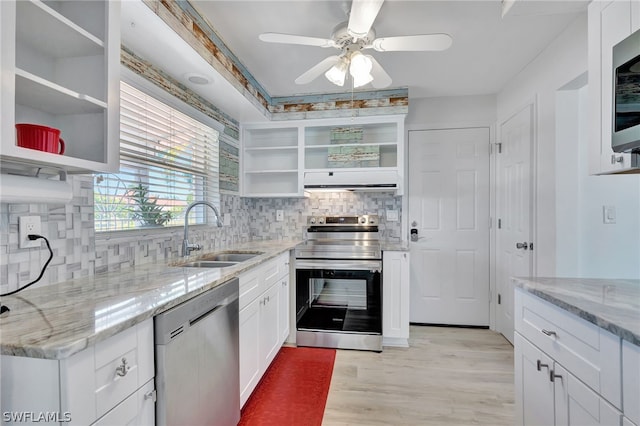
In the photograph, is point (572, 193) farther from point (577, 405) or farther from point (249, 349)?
point (249, 349)

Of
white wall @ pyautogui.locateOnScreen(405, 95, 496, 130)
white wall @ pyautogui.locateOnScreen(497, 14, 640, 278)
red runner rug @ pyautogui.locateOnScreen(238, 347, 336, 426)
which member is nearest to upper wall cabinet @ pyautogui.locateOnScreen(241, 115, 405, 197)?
white wall @ pyautogui.locateOnScreen(405, 95, 496, 130)

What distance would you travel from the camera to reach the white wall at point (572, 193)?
1991 millimetres

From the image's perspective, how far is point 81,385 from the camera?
0.78 metres

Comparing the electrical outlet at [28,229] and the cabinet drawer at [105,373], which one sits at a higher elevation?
the electrical outlet at [28,229]

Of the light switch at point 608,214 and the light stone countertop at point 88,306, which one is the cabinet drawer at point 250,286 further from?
the light switch at point 608,214

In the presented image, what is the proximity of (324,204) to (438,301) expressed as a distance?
5.36 ft

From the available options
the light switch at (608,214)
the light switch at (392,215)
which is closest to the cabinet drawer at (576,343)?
the light switch at (608,214)

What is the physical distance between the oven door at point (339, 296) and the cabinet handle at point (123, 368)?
74.9 inches

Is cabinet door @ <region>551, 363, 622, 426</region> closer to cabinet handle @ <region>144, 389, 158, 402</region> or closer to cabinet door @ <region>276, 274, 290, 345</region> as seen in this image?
cabinet handle @ <region>144, 389, 158, 402</region>

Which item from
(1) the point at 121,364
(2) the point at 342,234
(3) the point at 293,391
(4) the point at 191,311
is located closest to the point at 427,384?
(3) the point at 293,391

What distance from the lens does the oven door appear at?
8.81ft

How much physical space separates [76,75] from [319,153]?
240cm

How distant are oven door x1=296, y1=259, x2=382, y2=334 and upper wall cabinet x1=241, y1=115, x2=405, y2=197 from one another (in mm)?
829

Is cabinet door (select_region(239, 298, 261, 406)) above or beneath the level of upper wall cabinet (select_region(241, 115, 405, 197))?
beneath
